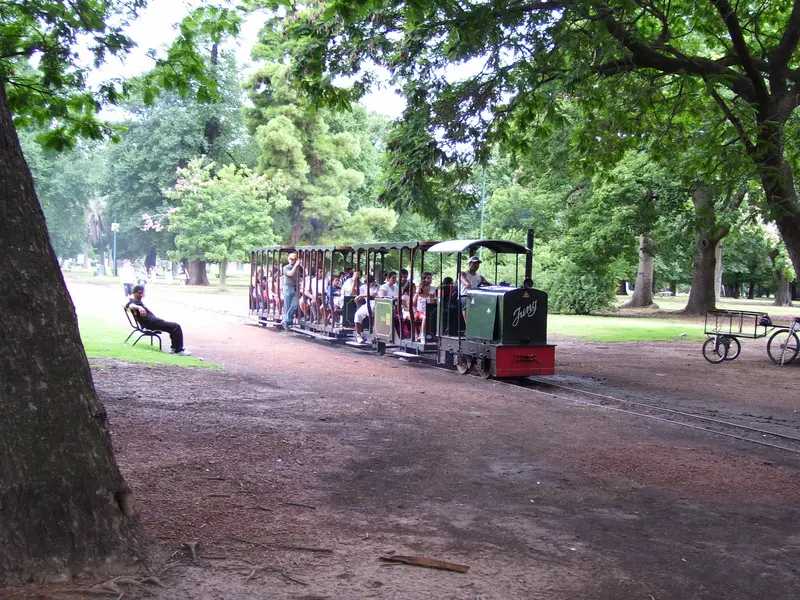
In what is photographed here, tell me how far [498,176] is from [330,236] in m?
14.5

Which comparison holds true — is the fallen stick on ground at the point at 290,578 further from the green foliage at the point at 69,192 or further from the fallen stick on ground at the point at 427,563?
the green foliage at the point at 69,192

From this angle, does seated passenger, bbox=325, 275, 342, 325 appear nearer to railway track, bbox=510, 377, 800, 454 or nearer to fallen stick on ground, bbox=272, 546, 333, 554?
railway track, bbox=510, 377, 800, 454

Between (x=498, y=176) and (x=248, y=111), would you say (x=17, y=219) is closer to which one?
(x=248, y=111)

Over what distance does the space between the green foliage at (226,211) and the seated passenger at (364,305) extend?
29017mm

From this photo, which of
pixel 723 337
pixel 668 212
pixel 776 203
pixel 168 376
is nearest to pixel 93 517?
pixel 168 376

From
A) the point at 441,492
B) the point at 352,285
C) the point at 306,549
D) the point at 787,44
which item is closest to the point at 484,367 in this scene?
the point at 352,285

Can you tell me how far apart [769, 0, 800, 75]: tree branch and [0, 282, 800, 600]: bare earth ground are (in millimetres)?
6435

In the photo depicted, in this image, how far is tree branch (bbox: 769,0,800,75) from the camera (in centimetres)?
1427

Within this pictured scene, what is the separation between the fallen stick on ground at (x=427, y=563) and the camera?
493 cm

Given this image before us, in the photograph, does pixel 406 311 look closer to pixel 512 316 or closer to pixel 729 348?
pixel 512 316

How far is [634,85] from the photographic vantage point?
49.2ft

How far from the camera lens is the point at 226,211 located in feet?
161

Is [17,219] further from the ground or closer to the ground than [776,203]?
closer to the ground

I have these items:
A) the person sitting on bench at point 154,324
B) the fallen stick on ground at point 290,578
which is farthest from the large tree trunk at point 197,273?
the fallen stick on ground at point 290,578
